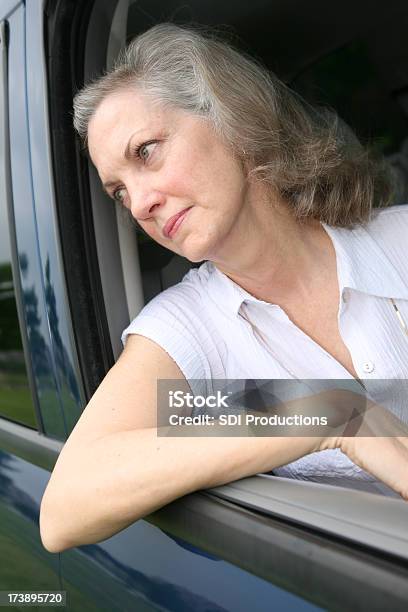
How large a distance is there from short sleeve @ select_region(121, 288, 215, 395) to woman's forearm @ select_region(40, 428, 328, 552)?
0.33 m

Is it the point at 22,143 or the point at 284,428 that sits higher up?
the point at 22,143

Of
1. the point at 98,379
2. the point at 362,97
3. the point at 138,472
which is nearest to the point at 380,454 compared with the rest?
the point at 138,472

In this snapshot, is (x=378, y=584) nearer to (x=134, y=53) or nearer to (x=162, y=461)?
(x=162, y=461)

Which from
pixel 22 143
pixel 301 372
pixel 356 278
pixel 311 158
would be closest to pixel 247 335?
pixel 301 372

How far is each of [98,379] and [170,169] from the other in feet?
1.55

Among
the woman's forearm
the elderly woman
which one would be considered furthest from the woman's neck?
the woman's forearm

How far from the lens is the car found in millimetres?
984

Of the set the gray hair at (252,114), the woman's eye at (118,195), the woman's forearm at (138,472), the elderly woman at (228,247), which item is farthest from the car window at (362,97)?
the woman's forearm at (138,472)

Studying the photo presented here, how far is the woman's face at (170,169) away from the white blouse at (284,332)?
0.47 feet

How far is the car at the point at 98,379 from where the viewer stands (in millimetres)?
984

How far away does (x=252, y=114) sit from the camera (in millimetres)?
1786

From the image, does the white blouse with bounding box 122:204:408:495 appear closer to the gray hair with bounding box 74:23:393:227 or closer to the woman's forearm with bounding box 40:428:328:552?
the gray hair with bounding box 74:23:393:227

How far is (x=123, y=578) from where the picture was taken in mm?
1337

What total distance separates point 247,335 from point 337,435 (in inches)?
19.3
